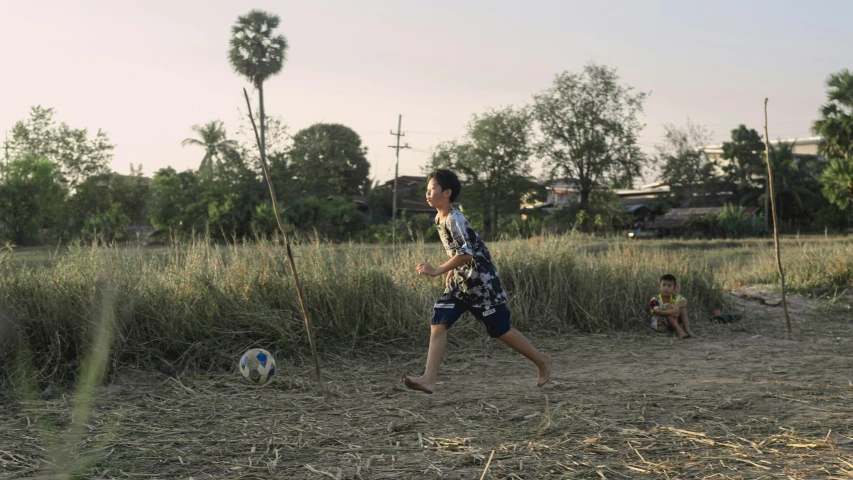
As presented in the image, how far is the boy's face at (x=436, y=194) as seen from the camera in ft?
17.4

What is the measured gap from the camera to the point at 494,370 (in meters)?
6.62

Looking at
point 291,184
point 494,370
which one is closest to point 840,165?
point 291,184

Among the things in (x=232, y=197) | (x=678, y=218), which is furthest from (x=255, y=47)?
(x=678, y=218)

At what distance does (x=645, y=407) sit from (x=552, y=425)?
803 millimetres

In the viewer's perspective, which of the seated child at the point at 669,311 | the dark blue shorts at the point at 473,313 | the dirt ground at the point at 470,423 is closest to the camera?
the dirt ground at the point at 470,423

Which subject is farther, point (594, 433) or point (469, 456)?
point (594, 433)

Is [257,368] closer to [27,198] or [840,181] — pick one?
[840,181]

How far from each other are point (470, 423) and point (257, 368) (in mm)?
1918

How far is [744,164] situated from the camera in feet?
170

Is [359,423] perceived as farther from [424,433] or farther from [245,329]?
[245,329]

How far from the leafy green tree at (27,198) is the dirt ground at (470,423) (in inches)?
1334

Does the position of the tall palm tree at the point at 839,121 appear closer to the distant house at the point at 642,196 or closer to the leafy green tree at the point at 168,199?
the distant house at the point at 642,196

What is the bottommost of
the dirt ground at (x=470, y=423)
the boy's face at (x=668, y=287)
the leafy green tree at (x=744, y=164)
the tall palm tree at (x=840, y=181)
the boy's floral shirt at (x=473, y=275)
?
the dirt ground at (x=470, y=423)

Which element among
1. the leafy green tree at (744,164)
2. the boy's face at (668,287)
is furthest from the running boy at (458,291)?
the leafy green tree at (744,164)
